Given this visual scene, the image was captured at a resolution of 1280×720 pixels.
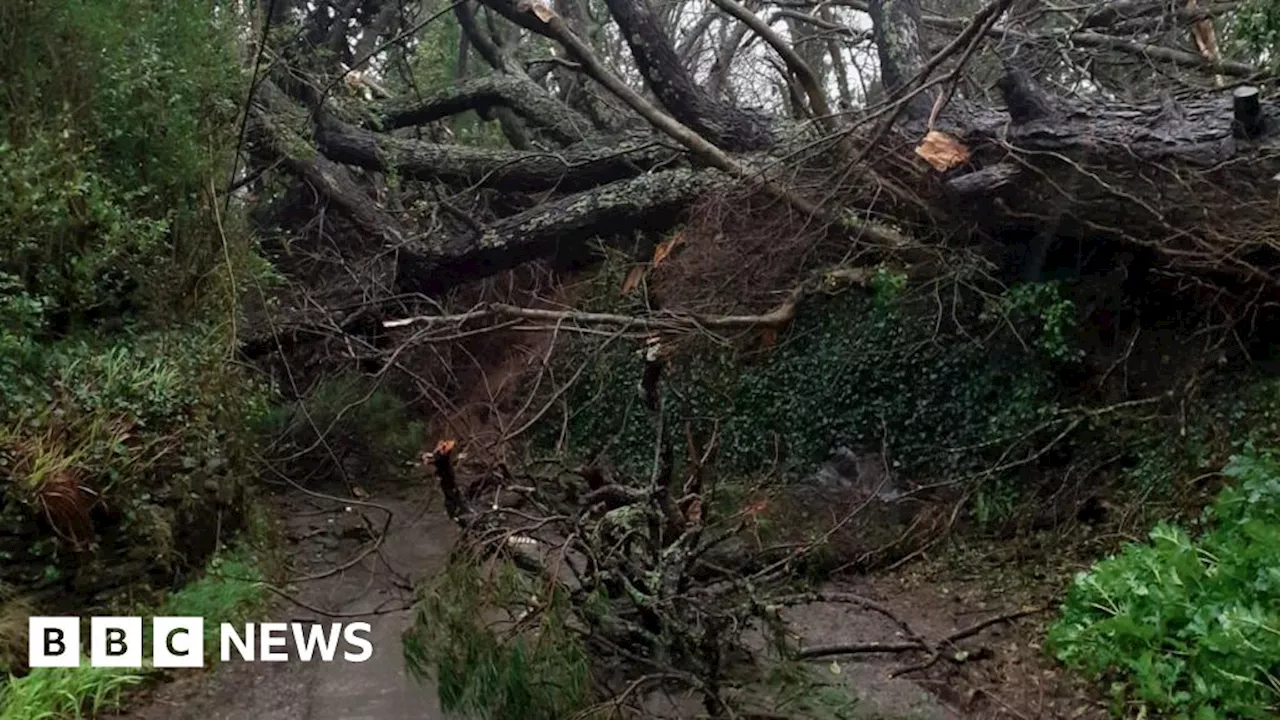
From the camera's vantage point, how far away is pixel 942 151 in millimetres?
5613

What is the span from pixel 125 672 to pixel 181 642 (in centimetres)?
42

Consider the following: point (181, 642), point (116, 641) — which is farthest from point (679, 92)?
point (116, 641)

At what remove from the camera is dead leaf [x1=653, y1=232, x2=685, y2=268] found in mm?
7461

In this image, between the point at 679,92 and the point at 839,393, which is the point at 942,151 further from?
the point at 679,92

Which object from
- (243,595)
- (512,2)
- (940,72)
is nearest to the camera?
(243,595)

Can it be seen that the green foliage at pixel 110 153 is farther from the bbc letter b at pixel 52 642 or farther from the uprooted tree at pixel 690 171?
the bbc letter b at pixel 52 642

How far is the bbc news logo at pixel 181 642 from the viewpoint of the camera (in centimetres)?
422

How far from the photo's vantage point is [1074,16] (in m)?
7.81

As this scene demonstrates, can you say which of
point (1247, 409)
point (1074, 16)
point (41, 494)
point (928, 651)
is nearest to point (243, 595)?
point (41, 494)

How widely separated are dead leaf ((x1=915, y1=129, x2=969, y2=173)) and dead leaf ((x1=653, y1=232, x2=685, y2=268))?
220cm

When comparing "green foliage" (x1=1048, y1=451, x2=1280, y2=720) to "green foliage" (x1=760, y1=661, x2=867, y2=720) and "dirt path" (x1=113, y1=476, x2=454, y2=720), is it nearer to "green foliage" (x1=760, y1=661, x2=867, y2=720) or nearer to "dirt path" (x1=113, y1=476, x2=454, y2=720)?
"green foliage" (x1=760, y1=661, x2=867, y2=720)

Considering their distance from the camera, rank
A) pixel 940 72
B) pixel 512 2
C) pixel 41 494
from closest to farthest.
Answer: pixel 41 494 < pixel 940 72 < pixel 512 2

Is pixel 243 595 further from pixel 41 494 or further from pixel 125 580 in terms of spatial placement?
pixel 41 494

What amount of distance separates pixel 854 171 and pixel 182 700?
4.46 metres
